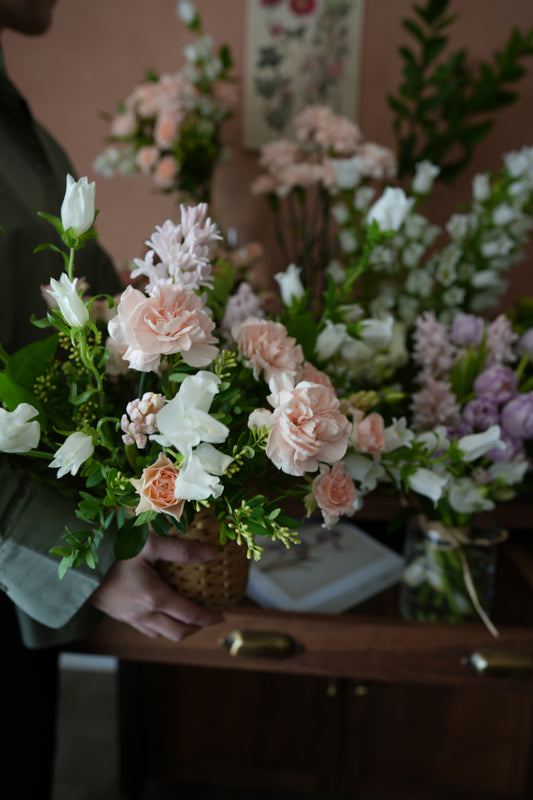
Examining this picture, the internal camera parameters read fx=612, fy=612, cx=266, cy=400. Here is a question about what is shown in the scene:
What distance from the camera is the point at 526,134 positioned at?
5.02 ft

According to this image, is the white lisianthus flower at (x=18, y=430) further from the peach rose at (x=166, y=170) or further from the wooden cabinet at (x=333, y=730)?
the peach rose at (x=166, y=170)

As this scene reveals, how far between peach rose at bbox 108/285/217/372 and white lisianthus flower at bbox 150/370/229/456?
0.02m

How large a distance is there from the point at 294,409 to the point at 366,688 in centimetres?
102

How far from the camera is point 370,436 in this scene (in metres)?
0.56

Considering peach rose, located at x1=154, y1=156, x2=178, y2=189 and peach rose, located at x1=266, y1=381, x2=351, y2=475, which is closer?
peach rose, located at x1=266, y1=381, x2=351, y2=475

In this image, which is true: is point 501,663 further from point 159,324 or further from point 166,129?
point 166,129

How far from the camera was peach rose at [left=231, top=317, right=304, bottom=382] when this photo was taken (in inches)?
19.7

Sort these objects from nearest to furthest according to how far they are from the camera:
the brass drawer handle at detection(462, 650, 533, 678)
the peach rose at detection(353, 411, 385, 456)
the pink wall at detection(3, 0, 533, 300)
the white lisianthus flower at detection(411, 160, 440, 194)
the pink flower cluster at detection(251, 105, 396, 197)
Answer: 1. the peach rose at detection(353, 411, 385, 456)
2. the brass drawer handle at detection(462, 650, 533, 678)
3. the white lisianthus flower at detection(411, 160, 440, 194)
4. the pink flower cluster at detection(251, 105, 396, 197)
5. the pink wall at detection(3, 0, 533, 300)

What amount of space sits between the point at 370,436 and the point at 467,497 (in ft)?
1.06

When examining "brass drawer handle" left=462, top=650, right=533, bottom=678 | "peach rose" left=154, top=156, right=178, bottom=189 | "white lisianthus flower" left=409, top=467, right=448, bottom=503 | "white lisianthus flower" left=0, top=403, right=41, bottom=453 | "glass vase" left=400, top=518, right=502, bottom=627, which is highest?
"peach rose" left=154, top=156, right=178, bottom=189

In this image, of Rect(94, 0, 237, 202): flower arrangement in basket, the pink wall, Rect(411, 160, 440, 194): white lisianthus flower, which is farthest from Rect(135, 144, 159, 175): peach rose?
Rect(411, 160, 440, 194): white lisianthus flower

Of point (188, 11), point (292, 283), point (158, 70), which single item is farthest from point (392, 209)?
point (158, 70)

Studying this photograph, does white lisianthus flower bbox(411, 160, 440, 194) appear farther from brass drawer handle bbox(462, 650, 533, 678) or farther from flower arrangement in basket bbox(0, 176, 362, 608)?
brass drawer handle bbox(462, 650, 533, 678)

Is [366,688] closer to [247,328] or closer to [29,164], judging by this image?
[247,328]
